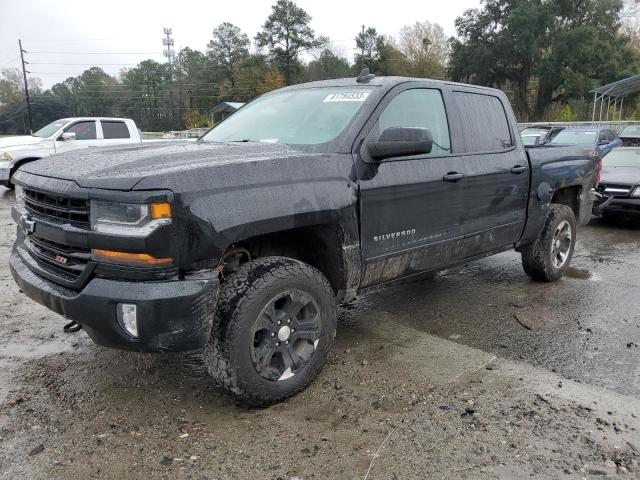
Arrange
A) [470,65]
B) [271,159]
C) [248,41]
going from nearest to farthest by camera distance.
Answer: [271,159], [470,65], [248,41]

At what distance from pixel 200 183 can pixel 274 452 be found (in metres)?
1.37

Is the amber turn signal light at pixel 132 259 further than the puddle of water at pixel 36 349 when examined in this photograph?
No

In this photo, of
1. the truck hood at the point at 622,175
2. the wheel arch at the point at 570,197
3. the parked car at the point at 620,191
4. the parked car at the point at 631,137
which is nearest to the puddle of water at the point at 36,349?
the wheel arch at the point at 570,197

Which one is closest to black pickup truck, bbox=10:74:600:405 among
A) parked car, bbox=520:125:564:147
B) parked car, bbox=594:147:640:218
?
parked car, bbox=594:147:640:218

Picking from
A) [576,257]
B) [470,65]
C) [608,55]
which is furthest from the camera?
[470,65]

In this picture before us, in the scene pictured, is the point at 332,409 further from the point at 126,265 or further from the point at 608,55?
the point at 608,55

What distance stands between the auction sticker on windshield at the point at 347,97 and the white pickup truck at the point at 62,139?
938 cm

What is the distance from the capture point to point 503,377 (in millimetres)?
3426

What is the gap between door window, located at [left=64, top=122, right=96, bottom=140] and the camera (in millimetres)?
12977

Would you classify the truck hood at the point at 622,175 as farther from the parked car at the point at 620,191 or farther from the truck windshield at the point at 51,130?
the truck windshield at the point at 51,130

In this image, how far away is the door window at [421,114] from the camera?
3.66 metres

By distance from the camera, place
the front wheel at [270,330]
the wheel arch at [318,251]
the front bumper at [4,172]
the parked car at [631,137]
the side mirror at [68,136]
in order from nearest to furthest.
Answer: the front wheel at [270,330], the wheel arch at [318,251], the front bumper at [4,172], the side mirror at [68,136], the parked car at [631,137]

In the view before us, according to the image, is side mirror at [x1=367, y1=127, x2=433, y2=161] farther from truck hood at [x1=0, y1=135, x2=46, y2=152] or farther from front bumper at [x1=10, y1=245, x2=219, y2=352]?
truck hood at [x1=0, y1=135, x2=46, y2=152]

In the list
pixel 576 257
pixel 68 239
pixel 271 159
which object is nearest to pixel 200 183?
pixel 271 159
